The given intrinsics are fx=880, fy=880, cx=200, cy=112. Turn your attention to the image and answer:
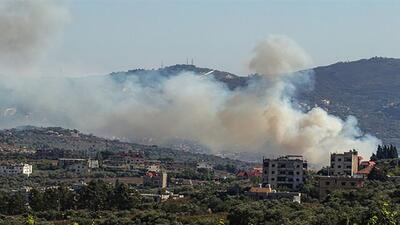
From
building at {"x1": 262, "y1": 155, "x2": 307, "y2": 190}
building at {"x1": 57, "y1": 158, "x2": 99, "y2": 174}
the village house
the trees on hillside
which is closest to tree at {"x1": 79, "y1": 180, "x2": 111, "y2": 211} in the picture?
building at {"x1": 262, "y1": 155, "x2": 307, "y2": 190}

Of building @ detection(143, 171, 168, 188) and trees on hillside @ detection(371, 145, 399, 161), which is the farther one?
building @ detection(143, 171, 168, 188)

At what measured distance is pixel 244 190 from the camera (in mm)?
60094

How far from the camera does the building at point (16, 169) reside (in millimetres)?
94938

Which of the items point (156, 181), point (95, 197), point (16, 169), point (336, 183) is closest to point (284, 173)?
point (336, 183)

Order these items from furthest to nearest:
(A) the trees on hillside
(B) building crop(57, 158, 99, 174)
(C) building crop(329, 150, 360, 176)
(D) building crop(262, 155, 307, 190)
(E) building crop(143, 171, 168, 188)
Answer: (B) building crop(57, 158, 99, 174) → (E) building crop(143, 171, 168, 188) → (A) the trees on hillside → (C) building crop(329, 150, 360, 176) → (D) building crop(262, 155, 307, 190)

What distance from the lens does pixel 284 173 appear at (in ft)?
215

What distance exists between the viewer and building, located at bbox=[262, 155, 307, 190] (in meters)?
64.9

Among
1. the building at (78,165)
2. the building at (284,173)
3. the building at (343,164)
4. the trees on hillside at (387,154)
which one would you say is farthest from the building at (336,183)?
the building at (78,165)

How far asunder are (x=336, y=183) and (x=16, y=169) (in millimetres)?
48495

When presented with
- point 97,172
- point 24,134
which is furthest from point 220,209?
point 24,134

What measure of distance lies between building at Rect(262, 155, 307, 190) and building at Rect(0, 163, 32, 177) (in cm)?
3618

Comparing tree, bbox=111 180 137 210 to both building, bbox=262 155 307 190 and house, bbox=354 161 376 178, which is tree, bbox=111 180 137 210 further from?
house, bbox=354 161 376 178

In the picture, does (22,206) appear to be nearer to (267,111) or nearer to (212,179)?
(212,179)

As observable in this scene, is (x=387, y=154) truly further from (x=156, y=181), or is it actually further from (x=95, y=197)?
(x=95, y=197)
